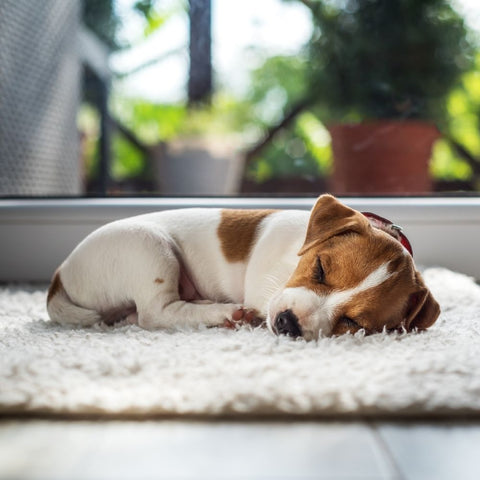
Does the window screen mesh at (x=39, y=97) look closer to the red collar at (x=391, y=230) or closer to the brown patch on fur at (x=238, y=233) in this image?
the brown patch on fur at (x=238, y=233)

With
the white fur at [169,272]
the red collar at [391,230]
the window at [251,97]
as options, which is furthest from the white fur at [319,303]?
the window at [251,97]

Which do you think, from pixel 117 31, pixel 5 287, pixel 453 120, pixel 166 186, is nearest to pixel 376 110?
pixel 453 120

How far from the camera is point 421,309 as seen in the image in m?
1.59

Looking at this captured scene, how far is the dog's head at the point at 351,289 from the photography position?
1.51 m

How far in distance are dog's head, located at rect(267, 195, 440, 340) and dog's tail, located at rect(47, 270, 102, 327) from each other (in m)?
0.55

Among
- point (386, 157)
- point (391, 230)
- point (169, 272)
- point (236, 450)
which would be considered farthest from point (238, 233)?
point (386, 157)

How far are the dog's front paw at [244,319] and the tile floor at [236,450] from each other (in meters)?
0.66

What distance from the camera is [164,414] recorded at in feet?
3.46

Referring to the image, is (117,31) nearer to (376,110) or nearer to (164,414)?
(376,110)

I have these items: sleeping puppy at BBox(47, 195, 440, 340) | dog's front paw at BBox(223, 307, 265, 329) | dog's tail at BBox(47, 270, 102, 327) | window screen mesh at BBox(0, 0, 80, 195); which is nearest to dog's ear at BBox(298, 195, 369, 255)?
Answer: sleeping puppy at BBox(47, 195, 440, 340)

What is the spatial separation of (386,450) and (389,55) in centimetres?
265

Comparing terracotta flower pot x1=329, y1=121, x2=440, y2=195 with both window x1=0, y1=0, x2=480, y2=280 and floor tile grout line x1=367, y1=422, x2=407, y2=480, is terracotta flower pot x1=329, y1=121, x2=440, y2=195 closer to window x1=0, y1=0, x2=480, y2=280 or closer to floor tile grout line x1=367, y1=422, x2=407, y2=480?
window x1=0, y1=0, x2=480, y2=280

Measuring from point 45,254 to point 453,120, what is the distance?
212 cm

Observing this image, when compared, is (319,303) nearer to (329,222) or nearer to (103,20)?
(329,222)
